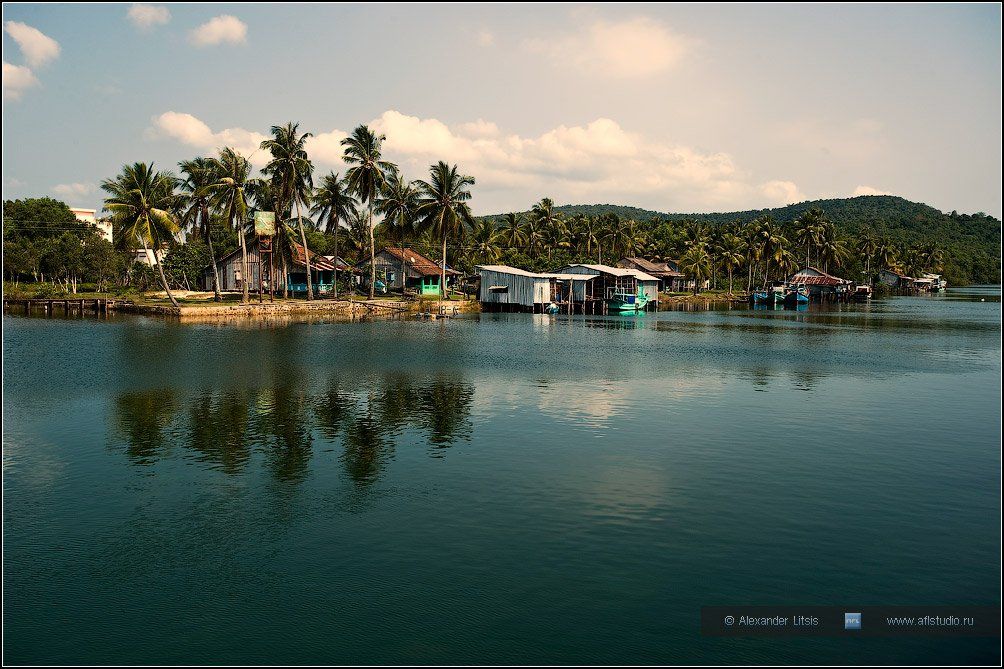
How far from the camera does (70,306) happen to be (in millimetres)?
83938

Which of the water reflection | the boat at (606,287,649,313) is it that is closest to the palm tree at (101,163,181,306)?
the water reflection

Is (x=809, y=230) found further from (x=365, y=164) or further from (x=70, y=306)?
(x=70, y=306)

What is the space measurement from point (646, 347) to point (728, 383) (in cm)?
1739

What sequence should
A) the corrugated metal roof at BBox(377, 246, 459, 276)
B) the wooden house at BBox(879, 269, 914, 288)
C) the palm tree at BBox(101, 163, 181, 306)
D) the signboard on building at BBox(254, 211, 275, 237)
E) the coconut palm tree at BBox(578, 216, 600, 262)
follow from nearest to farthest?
the palm tree at BBox(101, 163, 181, 306), the signboard on building at BBox(254, 211, 275, 237), the corrugated metal roof at BBox(377, 246, 459, 276), the coconut palm tree at BBox(578, 216, 600, 262), the wooden house at BBox(879, 269, 914, 288)

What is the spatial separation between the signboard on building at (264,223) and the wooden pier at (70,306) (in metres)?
17.3

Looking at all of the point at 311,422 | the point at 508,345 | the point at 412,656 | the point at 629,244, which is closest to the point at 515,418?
the point at 311,422

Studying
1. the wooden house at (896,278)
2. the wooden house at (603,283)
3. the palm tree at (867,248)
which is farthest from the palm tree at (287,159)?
the wooden house at (896,278)

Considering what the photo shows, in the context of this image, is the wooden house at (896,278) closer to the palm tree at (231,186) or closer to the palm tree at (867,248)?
the palm tree at (867,248)

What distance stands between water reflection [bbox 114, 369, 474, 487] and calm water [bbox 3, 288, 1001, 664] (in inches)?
7.5

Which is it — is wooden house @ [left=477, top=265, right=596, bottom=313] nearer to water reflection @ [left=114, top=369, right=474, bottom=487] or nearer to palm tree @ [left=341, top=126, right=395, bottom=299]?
palm tree @ [left=341, top=126, right=395, bottom=299]

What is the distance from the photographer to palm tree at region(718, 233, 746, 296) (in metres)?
137

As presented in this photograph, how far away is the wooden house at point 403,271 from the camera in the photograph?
10769cm

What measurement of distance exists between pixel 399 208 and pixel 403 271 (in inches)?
545

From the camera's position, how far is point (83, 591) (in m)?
14.5
